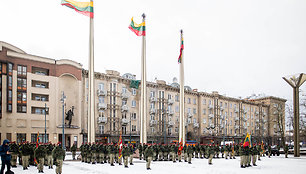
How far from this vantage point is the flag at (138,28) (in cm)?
3516

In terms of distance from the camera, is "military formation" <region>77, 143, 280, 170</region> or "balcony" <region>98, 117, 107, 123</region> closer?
"military formation" <region>77, 143, 280, 170</region>

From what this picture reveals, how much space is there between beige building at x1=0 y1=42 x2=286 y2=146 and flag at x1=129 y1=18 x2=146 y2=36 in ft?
71.7

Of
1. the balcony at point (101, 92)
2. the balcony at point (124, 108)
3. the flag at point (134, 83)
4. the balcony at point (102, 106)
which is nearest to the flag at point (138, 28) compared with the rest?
the balcony at point (101, 92)

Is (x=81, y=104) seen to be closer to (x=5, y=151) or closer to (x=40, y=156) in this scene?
(x=40, y=156)

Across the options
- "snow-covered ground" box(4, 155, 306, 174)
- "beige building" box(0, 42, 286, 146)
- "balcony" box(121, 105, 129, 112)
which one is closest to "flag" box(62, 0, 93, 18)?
"snow-covered ground" box(4, 155, 306, 174)

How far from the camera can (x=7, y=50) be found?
47312 millimetres

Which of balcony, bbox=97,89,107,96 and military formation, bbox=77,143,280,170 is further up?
balcony, bbox=97,89,107,96

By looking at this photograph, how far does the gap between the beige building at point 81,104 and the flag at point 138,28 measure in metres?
21.8

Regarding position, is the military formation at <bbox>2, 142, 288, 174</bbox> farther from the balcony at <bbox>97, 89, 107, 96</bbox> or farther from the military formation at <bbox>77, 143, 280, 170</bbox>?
the balcony at <bbox>97, 89, 107, 96</bbox>

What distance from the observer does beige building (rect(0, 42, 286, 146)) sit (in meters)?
47.7

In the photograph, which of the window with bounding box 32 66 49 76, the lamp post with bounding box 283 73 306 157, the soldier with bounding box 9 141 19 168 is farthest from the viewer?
the window with bounding box 32 66 49 76

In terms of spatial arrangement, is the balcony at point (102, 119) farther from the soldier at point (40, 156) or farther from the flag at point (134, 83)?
the soldier at point (40, 156)

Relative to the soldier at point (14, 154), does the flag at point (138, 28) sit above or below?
above

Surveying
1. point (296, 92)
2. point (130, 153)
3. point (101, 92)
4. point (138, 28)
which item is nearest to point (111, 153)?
point (130, 153)
